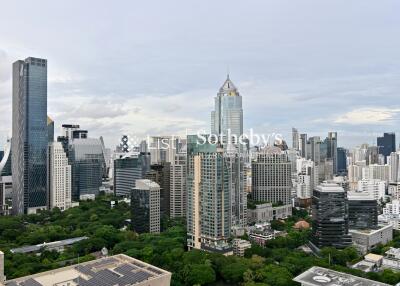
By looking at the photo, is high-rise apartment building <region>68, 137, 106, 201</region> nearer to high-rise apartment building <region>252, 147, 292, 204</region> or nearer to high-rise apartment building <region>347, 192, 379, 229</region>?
high-rise apartment building <region>252, 147, 292, 204</region>

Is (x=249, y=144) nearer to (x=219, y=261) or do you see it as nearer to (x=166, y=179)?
(x=166, y=179)

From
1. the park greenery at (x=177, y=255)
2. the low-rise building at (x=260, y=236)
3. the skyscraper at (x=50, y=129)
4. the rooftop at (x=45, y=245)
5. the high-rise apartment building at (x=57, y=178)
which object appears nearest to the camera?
the park greenery at (x=177, y=255)

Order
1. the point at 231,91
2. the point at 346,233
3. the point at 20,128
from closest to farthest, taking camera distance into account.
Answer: the point at 346,233, the point at 20,128, the point at 231,91

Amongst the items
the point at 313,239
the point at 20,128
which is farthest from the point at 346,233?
the point at 20,128

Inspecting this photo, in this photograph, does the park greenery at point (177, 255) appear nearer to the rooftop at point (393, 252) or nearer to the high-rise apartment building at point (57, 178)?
the rooftop at point (393, 252)

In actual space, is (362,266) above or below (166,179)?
below

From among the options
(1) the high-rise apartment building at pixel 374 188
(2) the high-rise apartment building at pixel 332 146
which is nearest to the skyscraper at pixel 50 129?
(1) the high-rise apartment building at pixel 374 188
